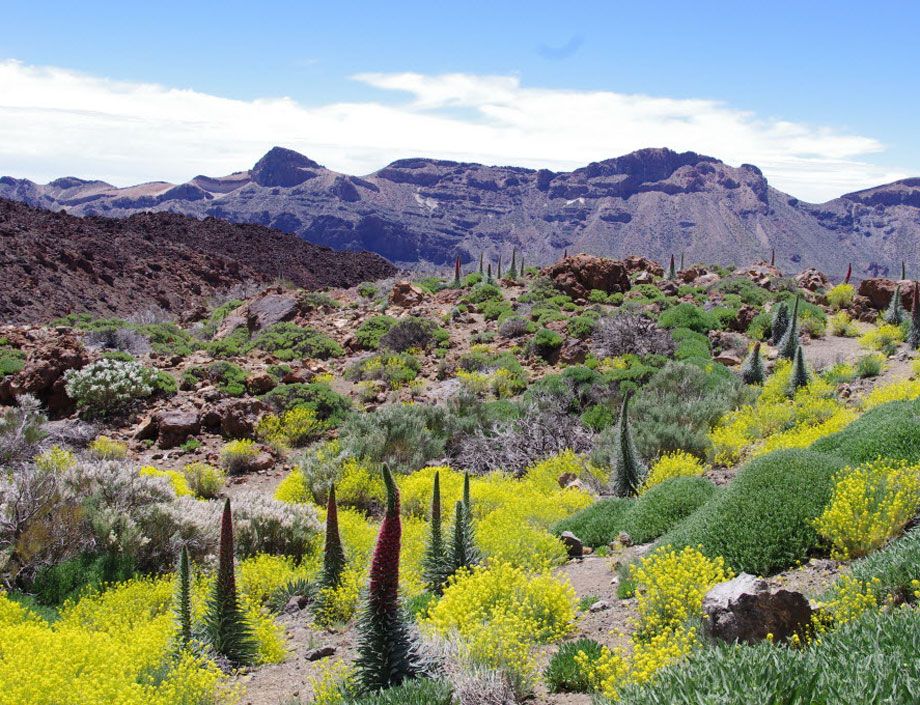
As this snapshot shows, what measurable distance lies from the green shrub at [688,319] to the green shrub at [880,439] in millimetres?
12031

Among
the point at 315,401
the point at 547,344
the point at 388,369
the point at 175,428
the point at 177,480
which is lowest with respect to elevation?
the point at 177,480

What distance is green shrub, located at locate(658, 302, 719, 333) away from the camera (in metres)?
21.2

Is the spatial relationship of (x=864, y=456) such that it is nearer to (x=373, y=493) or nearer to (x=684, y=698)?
(x=684, y=698)

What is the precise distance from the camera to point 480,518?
10242 millimetres

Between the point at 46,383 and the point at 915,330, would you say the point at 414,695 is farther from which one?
the point at 915,330

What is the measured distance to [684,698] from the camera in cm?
342

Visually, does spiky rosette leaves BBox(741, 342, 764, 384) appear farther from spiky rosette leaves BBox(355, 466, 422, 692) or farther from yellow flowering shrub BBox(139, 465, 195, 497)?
spiky rosette leaves BBox(355, 466, 422, 692)

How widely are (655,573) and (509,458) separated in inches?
308

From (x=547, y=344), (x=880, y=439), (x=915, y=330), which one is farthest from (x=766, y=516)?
(x=915, y=330)

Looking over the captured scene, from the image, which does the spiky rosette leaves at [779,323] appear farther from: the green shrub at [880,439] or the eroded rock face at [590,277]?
the green shrub at [880,439]

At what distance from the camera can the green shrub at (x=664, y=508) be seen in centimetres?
833

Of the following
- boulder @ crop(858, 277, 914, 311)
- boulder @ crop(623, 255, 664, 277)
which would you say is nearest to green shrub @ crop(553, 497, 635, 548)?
boulder @ crop(858, 277, 914, 311)

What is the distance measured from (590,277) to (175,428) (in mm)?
16601

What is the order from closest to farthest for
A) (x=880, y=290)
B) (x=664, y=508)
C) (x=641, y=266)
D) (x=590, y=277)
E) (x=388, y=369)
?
(x=664, y=508) → (x=388, y=369) → (x=880, y=290) → (x=590, y=277) → (x=641, y=266)
